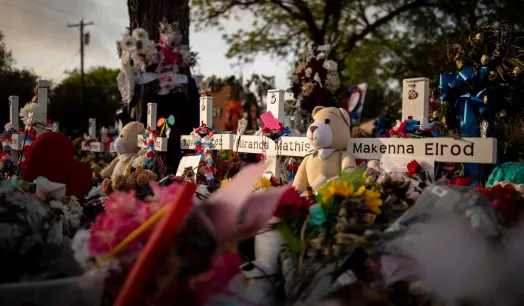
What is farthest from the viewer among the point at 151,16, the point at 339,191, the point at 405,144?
the point at 151,16

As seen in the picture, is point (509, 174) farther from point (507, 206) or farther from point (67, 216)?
point (67, 216)

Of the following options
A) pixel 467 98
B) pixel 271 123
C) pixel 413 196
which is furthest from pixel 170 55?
pixel 413 196

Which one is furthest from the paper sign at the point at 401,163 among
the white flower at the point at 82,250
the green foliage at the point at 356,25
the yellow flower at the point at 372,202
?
the green foliage at the point at 356,25

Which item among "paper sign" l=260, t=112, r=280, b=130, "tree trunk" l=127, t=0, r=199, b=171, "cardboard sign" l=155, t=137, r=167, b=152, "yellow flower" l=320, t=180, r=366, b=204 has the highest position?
"tree trunk" l=127, t=0, r=199, b=171

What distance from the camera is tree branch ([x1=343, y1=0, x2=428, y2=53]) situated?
1383cm

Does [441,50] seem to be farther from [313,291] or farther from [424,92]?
[313,291]

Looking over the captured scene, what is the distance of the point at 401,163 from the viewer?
8.01 feet

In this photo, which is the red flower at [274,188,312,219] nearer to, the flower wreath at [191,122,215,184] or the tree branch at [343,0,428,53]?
the flower wreath at [191,122,215,184]

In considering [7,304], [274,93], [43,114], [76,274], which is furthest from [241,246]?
[43,114]

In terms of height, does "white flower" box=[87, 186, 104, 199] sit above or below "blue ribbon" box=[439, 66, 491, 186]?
below

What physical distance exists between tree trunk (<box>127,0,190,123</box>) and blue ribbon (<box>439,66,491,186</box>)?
3.89m

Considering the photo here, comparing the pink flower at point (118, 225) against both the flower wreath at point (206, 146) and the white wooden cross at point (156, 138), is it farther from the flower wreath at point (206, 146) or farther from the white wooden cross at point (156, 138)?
the white wooden cross at point (156, 138)

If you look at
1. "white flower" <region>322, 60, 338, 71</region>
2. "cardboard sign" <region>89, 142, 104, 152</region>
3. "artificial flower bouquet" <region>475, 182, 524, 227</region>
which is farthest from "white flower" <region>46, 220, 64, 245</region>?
"cardboard sign" <region>89, 142, 104, 152</region>

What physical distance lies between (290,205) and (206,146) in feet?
9.61
